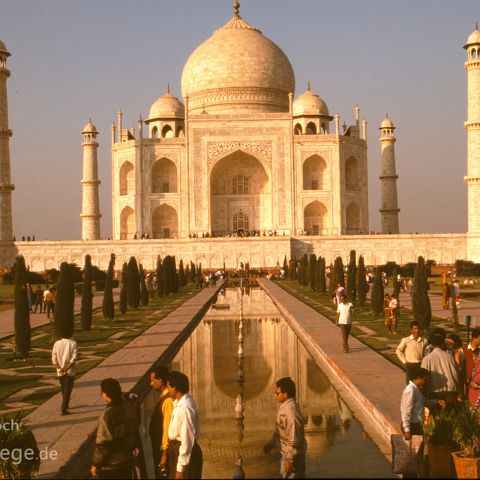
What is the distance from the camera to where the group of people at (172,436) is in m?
3.82

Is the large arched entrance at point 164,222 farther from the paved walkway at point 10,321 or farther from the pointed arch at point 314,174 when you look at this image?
the paved walkway at point 10,321

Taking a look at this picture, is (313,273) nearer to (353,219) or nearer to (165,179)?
(353,219)

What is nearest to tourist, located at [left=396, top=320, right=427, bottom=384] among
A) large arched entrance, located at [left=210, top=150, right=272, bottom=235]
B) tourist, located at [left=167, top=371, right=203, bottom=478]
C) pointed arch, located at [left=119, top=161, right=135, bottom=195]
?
tourist, located at [left=167, top=371, right=203, bottom=478]

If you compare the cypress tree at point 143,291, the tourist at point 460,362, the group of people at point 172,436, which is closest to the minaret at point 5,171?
the cypress tree at point 143,291

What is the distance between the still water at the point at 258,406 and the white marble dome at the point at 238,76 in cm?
2531

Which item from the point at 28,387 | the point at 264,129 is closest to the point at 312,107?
the point at 264,129

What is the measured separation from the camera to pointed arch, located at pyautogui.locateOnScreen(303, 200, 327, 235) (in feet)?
115

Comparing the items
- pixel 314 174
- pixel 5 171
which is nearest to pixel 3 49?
pixel 5 171

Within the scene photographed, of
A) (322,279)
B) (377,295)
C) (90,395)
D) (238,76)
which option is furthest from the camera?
(238,76)

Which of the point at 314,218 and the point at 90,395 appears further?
the point at 314,218

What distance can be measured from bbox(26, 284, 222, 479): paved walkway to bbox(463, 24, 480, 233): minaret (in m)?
18.6

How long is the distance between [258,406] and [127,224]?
1186 inches

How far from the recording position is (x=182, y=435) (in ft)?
12.8

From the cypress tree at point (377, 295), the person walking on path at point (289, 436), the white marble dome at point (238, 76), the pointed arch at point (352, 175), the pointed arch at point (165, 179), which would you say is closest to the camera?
the person walking on path at point (289, 436)
